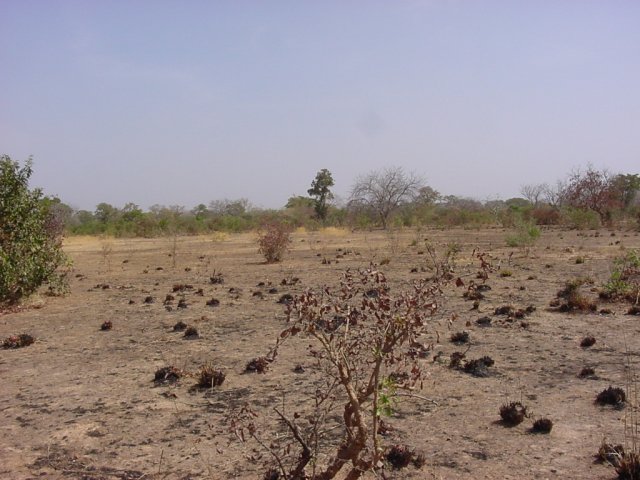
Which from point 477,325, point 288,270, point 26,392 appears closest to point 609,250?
point 288,270

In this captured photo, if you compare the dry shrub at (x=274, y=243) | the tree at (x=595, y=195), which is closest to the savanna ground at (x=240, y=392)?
the dry shrub at (x=274, y=243)

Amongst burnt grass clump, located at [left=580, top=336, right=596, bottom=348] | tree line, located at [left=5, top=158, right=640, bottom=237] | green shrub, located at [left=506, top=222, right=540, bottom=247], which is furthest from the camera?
tree line, located at [left=5, top=158, right=640, bottom=237]

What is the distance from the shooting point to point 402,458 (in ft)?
14.1

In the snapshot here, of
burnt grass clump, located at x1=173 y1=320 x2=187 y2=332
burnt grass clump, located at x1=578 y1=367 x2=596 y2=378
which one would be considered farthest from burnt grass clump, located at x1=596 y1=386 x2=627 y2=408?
burnt grass clump, located at x1=173 y1=320 x2=187 y2=332

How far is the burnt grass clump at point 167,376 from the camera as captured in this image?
Result: 6.64 m

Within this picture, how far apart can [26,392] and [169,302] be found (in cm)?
591

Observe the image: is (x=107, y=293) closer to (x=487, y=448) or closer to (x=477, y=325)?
(x=477, y=325)

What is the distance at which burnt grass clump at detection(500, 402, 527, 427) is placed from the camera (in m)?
5.11

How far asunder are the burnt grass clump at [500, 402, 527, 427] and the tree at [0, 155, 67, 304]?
10293 millimetres

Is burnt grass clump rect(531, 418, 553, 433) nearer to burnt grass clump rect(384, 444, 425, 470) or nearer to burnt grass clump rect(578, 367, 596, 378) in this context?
burnt grass clump rect(384, 444, 425, 470)

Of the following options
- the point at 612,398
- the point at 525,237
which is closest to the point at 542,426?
the point at 612,398

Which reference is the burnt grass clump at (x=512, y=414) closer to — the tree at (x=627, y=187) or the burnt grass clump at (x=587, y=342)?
the burnt grass clump at (x=587, y=342)

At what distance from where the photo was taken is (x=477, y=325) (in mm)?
9375

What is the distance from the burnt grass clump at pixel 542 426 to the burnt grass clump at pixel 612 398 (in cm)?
93
